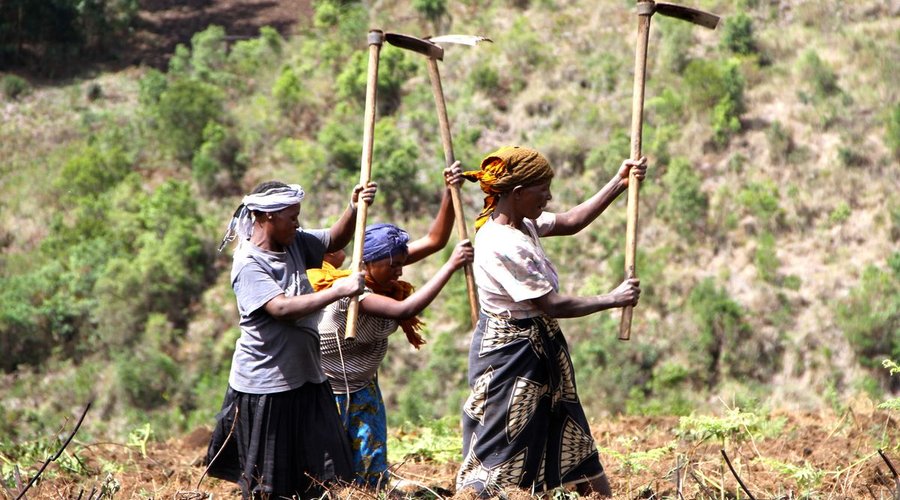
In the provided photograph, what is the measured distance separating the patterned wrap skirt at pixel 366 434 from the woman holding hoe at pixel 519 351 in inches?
15.1

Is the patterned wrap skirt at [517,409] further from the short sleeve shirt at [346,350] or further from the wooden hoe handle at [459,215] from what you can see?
the short sleeve shirt at [346,350]

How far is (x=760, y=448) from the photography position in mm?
5633

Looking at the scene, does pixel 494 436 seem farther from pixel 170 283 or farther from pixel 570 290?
pixel 170 283

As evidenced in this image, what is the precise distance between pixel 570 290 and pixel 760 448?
481 centimetres

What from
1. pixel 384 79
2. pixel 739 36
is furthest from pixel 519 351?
pixel 384 79

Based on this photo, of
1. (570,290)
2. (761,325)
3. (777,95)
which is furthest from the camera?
(777,95)

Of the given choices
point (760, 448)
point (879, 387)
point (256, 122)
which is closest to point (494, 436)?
point (760, 448)

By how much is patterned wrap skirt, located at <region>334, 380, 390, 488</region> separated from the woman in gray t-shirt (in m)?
0.23

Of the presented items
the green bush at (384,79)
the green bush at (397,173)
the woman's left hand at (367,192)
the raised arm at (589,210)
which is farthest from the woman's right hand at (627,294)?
the green bush at (384,79)

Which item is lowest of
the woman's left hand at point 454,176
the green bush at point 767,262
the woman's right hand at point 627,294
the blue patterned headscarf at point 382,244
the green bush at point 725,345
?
the green bush at point 725,345

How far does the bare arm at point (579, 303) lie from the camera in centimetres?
385

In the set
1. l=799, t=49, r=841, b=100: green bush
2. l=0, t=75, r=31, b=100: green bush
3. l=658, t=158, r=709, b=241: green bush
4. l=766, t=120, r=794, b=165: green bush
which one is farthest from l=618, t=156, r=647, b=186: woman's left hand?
l=0, t=75, r=31, b=100: green bush

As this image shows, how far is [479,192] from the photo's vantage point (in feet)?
38.3

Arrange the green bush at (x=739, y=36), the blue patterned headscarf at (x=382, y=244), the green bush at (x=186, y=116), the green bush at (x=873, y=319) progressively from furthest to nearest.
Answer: the green bush at (x=186, y=116)
the green bush at (x=739, y=36)
the green bush at (x=873, y=319)
the blue patterned headscarf at (x=382, y=244)
